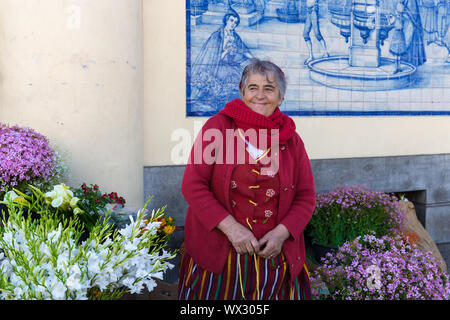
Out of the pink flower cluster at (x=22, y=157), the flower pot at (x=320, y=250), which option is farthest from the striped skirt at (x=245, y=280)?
the flower pot at (x=320, y=250)

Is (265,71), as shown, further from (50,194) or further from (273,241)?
(50,194)

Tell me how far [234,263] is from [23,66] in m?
2.05

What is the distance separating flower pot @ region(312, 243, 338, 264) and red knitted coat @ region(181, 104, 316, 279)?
1.76m

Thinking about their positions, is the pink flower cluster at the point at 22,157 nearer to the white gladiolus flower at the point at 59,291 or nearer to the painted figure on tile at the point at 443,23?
the white gladiolus flower at the point at 59,291

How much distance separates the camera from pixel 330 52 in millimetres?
4637

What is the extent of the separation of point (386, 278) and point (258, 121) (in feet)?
4.03

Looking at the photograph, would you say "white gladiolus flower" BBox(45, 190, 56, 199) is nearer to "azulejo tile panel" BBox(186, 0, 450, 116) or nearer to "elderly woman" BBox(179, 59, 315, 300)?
"elderly woman" BBox(179, 59, 315, 300)

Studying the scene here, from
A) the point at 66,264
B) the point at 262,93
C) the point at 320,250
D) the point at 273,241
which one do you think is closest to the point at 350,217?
the point at 320,250

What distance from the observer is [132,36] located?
347 centimetres

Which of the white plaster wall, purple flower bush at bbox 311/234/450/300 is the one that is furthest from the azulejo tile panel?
purple flower bush at bbox 311/234/450/300

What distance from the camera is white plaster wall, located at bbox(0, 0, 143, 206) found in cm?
312

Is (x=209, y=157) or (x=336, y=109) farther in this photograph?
(x=336, y=109)
